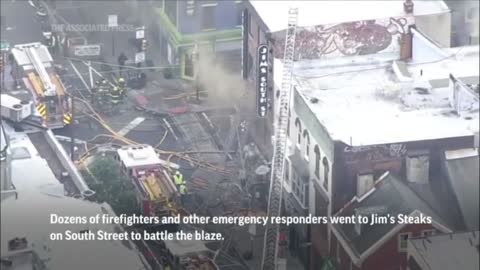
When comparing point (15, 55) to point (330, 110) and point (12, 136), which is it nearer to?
point (12, 136)

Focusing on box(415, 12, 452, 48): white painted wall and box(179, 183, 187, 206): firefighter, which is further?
box(415, 12, 452, 48): white painted wall

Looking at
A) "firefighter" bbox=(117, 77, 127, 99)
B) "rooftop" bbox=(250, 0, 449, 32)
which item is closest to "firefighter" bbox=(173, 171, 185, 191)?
"rooftop" bbox=(250, 0, 449, 32)

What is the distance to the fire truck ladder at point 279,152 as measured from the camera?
15.8 metres

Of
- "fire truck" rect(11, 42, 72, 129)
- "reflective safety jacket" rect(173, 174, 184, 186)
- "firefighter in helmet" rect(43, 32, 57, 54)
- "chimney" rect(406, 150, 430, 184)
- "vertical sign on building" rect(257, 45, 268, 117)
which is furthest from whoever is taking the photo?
"firefighter in helmet" rect(43, 32, 57, 54)

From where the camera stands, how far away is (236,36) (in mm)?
20266

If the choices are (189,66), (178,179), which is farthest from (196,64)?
(178,179)

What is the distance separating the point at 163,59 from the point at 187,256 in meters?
5.96

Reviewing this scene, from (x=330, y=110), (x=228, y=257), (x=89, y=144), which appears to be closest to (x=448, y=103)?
(x=330, y=110)

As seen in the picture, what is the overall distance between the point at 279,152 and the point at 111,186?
6.27ft

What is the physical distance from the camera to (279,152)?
55.5 ft

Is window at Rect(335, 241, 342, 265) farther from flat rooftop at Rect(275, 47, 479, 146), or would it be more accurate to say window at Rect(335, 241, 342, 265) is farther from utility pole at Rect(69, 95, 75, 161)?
utility pole at Rect(69, 95, 75, 161)

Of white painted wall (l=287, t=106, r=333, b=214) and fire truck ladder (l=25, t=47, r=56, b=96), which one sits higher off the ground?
fire truck ladder (l=25, t=47, r=56, b=96)

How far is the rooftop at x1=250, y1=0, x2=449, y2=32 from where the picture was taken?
1789cm

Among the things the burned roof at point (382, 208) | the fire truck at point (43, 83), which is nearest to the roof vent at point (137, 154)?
the fire truck at point (43, 83)
